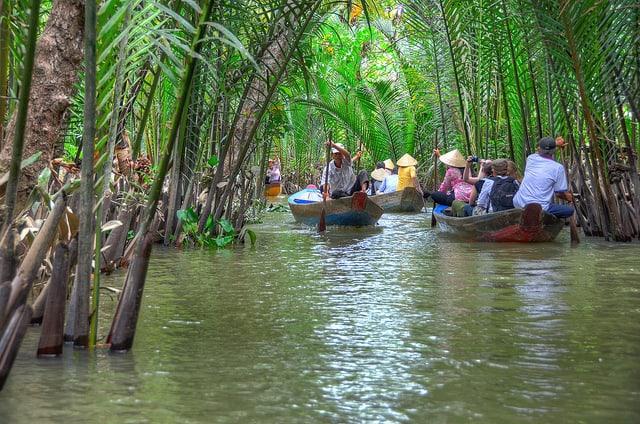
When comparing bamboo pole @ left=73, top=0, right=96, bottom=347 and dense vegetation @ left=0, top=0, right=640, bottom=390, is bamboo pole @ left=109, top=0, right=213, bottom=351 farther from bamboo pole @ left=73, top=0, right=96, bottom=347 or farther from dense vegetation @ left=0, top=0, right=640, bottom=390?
bamboo pole @ left=73, top=0, right=96, bottom=347

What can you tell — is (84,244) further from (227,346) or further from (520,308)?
(520,308)

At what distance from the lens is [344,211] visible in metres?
16.7

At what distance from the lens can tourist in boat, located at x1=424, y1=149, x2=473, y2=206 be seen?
15477 millimetres

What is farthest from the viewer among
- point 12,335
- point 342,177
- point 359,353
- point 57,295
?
point 342,177

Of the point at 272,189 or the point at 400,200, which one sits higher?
the point at 272,189

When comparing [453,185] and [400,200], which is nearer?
[453,185]

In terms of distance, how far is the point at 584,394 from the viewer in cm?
409

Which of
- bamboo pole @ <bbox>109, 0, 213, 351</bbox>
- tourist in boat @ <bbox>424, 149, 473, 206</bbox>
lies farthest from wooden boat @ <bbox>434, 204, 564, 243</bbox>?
bamboo pole @ <bbox>109, 0, 213, 351</bbox>

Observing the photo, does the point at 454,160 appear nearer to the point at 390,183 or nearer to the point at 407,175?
the point at 407,175

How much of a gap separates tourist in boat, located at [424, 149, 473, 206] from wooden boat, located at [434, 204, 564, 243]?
2119mm

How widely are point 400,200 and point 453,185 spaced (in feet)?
18.4

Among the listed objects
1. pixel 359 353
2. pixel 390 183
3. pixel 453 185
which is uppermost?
pixel 390 183

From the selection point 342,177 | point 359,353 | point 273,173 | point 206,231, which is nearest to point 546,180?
point 206,231

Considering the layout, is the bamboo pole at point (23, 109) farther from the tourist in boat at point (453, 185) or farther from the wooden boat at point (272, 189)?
the wooden boat at point (272, 189)
